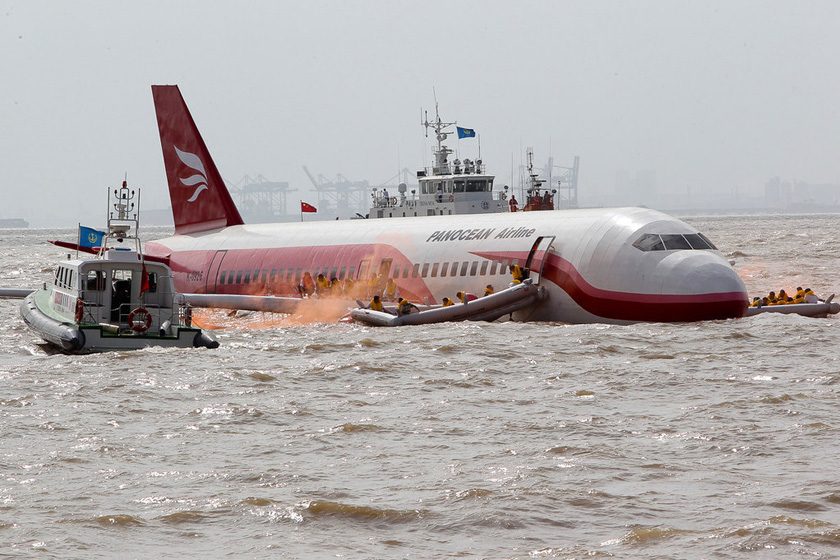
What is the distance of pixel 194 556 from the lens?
39.6 feet

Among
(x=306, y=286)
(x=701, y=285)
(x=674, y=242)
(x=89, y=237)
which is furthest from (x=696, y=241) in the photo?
(x=89, y=237)

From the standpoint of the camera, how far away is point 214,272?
142 ft

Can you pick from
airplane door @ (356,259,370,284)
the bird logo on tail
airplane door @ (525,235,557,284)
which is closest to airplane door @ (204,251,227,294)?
the bird logo on tail

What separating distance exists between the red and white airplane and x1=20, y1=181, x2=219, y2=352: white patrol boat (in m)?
1.99

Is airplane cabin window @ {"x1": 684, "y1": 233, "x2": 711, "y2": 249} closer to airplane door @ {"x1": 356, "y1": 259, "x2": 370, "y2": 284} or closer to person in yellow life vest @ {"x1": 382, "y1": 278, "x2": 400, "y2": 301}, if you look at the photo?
person in yellow life vest @ {"x1": 382, "y1": 278, "x2": 400, "y2": 301}

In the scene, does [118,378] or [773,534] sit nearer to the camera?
[773,534]

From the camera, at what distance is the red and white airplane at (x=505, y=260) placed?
29.7m

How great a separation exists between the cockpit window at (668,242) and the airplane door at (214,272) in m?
18.1

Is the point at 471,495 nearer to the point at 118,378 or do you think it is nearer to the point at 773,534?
the point at 773,534

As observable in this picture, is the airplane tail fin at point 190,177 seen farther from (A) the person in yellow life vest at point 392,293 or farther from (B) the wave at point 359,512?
(B) the wave at point 359,512

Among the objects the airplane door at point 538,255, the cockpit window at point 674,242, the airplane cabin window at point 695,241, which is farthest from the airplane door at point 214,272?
the airplane cabin window at point 695,241

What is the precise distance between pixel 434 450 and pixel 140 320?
13.4 meters

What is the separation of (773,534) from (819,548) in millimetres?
562

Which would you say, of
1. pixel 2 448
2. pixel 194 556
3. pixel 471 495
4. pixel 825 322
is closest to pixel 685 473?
pixel 471 495
